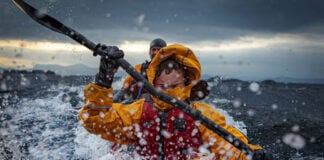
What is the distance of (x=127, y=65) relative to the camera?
8.88 ft

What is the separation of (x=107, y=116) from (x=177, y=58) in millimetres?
1275

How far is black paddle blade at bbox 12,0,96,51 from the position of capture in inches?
99.6

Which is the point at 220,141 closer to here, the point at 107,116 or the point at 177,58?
the point at 177,58

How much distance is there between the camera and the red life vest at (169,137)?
359cm

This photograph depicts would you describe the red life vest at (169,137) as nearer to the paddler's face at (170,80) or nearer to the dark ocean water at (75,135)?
the paddler's face at (170,80)

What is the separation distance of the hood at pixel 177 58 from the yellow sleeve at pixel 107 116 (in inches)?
16.8

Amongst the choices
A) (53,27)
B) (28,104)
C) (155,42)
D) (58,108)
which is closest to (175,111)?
(53,27)

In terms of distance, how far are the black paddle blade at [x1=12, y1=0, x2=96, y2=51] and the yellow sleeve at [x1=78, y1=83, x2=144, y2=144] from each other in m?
0.49

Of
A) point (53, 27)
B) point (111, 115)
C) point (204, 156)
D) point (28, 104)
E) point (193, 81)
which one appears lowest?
point (28, 104)

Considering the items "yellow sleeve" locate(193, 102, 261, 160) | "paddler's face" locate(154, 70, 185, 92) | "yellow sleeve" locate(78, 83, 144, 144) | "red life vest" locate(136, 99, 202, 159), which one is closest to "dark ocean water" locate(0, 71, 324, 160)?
"red life vest" locate(136, 99, 202, 159)

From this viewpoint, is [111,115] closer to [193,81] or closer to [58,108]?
[193,81]

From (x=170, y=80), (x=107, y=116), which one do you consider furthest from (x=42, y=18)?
(x=170, y=80)

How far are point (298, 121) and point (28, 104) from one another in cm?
929

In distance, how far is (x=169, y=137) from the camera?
3623 millimetres
